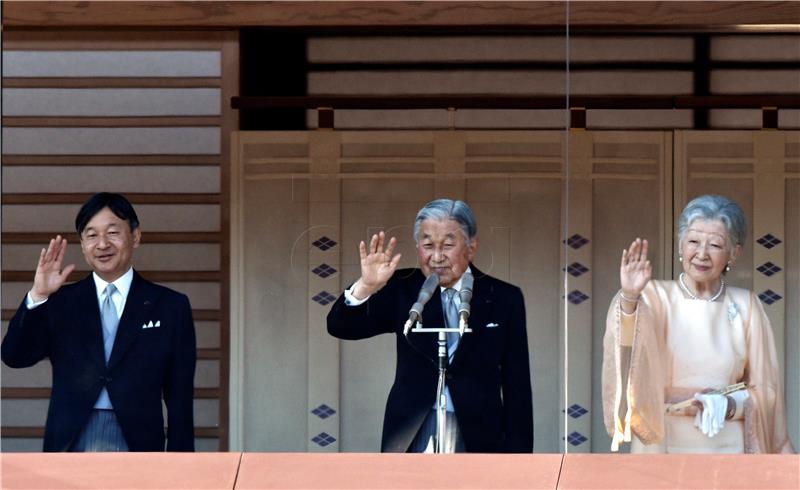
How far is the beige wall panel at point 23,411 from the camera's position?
5590 mm

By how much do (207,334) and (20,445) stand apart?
0.80 meters

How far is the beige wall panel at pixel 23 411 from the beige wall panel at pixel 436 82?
1508 mm

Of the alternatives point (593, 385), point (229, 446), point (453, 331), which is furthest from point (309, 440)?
point (593, 385)

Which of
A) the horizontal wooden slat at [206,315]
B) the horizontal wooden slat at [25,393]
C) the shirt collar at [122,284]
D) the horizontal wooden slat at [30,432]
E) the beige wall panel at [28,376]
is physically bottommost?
the horizontal wooden slat at [30,432]

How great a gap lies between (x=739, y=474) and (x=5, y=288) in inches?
106

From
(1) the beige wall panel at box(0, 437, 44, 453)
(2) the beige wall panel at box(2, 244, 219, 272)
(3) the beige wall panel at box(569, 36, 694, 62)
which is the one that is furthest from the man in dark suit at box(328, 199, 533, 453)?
(1) the beige wall panel at box(0, 437, 44, 453)

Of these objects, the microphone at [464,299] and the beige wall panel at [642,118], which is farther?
the beige wall panel at [642,118]

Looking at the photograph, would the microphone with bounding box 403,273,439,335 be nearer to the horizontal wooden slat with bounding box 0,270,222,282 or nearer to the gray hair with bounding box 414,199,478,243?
the gray hair with bounding box 414,199,478,243

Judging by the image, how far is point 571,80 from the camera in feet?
18.4

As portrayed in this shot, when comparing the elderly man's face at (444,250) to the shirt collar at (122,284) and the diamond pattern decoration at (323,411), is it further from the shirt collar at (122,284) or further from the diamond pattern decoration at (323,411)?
the shirt collar at (122,284)

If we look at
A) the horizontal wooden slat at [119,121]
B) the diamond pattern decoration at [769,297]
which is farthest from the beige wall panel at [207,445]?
the diamond pattern decoration at [769,297]

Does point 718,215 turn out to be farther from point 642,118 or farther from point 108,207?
point 108,207

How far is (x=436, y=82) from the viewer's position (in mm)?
5648

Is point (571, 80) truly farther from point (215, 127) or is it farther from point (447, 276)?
point (215, 127)
